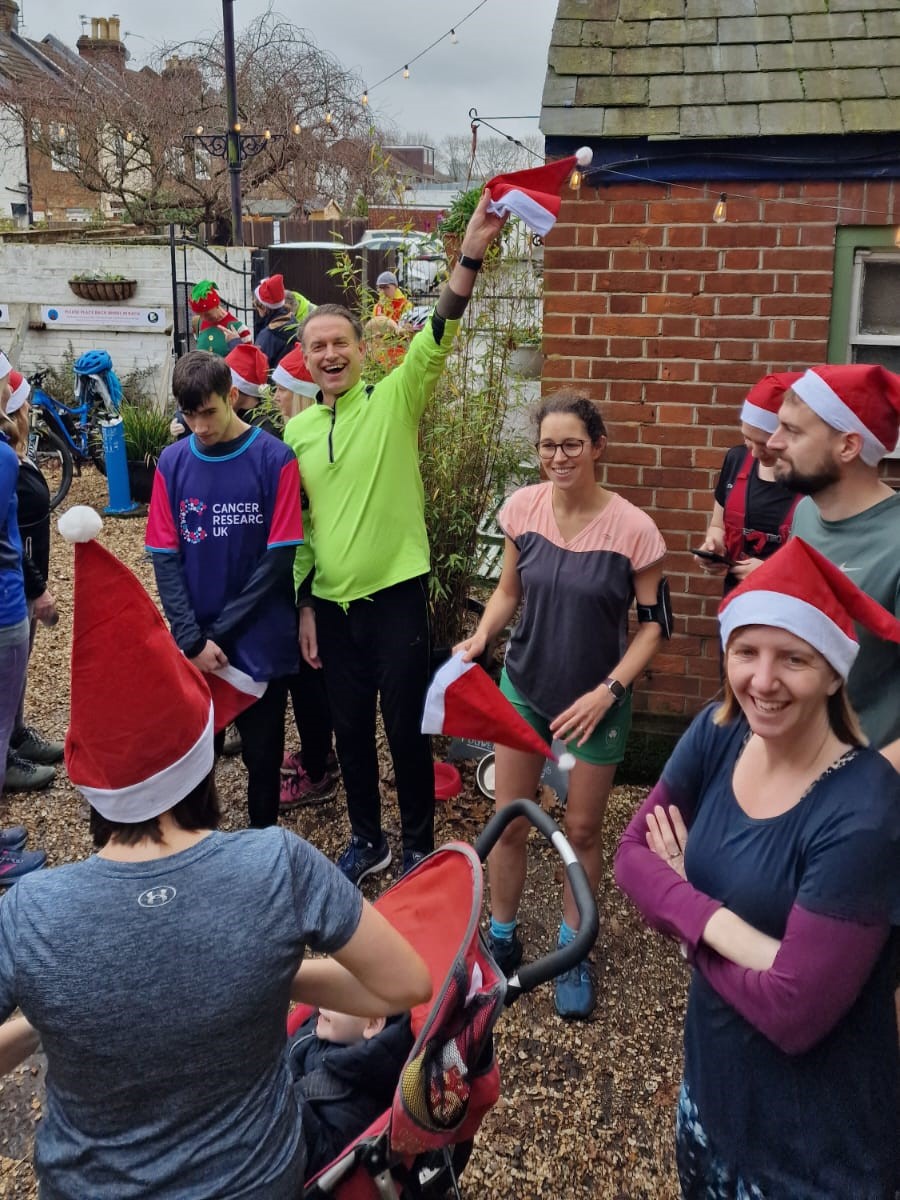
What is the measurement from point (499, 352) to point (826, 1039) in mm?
3916

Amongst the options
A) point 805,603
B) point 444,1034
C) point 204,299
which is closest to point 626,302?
point 805,603

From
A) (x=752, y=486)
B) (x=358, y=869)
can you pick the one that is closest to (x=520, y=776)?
(x=358, y=869)

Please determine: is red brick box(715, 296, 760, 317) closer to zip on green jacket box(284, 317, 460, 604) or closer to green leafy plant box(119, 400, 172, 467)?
zip on green jacket box(284, 317, 460, 604)

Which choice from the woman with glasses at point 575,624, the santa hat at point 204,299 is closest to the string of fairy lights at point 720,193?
the woman with glasses at point 575,624

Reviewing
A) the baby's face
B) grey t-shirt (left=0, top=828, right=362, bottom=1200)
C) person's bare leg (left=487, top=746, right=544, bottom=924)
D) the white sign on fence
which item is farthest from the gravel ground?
the white sign on fence

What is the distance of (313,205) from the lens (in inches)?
843

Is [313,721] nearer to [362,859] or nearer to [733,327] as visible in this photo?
[362,859]

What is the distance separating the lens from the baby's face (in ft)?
6.57

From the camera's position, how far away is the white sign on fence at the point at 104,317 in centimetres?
1221

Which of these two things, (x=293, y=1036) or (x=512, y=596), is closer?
(x=293, y=1036)

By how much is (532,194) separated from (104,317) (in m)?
10.6

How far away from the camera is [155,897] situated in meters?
1.46

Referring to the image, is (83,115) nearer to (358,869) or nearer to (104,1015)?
(358,869)

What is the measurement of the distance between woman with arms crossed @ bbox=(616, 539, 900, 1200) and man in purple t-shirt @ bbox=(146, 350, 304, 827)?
6.89ft
